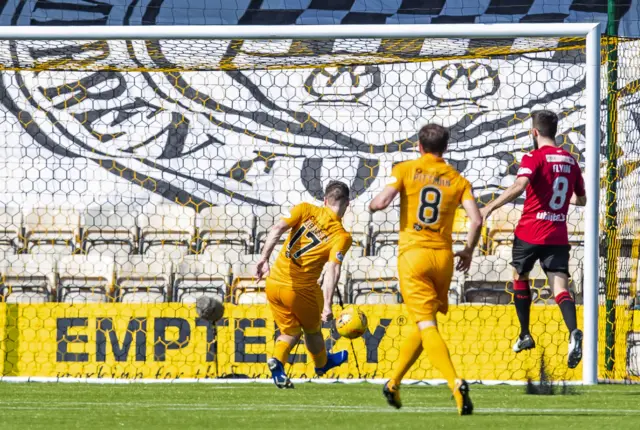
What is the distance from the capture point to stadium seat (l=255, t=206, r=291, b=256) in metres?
11.4

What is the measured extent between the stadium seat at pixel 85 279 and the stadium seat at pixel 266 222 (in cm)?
152

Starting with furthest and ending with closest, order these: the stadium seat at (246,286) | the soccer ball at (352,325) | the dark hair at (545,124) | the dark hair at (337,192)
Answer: the stadium seat at (246,286) < the soccer ball at (352,325) < the dark hair at (337,192) < the dark hair at (545,124)

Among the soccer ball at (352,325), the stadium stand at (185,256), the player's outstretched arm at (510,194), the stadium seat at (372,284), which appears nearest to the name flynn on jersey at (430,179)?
the player's outstretched arm at (510,194)

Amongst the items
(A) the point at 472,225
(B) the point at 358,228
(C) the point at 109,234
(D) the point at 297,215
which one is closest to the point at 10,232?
(C) the point at 109,234

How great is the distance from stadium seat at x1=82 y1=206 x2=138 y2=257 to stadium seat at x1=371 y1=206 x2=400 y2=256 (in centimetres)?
251

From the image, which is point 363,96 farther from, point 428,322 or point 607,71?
point 428,322

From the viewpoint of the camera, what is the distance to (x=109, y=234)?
11.8 meters

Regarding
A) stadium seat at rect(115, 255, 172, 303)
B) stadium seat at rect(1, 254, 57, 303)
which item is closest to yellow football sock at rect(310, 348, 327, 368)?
stadium seat at rect(115, 255, 172, 303)

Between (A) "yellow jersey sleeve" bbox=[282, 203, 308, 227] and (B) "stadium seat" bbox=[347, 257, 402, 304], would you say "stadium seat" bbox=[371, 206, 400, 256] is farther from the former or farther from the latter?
(A) "yellow jersey sleeve" bbox=[282, 203, 308, 227]

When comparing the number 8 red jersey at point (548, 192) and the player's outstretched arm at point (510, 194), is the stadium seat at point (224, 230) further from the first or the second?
the player's outstretched arm at point (510, 194)

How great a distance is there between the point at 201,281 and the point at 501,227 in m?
3.01

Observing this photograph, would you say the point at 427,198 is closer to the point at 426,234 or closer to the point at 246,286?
the point at 426,234

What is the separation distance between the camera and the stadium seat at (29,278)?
10.8m

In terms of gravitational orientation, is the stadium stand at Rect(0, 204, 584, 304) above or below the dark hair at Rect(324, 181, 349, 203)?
below
